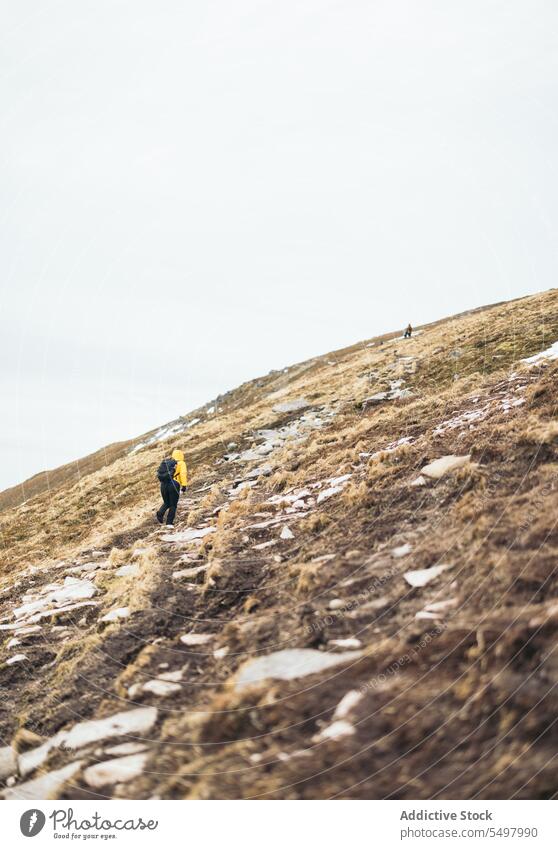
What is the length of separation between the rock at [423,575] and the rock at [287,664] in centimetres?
116

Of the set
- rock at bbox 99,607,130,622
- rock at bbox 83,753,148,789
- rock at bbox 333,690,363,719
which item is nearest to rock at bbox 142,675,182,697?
rock at bbox 83,753,148,789

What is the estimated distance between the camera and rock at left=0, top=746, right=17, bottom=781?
17.7 ft

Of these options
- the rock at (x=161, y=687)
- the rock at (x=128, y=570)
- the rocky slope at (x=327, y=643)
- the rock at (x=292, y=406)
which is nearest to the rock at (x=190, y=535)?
the rocky slope at (x=327, y=643)

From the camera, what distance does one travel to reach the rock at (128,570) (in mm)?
9852

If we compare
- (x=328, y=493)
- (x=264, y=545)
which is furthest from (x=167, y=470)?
(x=264, y=545)

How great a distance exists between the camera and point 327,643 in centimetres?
541

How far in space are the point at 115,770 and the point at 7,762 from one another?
1.67 meters

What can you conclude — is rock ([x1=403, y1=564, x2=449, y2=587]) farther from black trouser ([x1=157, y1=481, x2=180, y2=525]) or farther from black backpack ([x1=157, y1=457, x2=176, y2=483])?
black trouser ([x1=157, y1=481, x2=180, y2=525])

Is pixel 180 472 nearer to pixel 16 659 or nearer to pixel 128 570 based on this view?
pixel 128 570

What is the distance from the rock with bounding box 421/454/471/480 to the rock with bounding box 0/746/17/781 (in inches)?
272

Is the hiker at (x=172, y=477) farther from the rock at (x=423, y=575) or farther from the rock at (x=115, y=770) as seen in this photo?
the rock at (x=115, y=770)

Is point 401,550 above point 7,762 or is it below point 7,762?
above

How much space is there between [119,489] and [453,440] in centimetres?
1968
